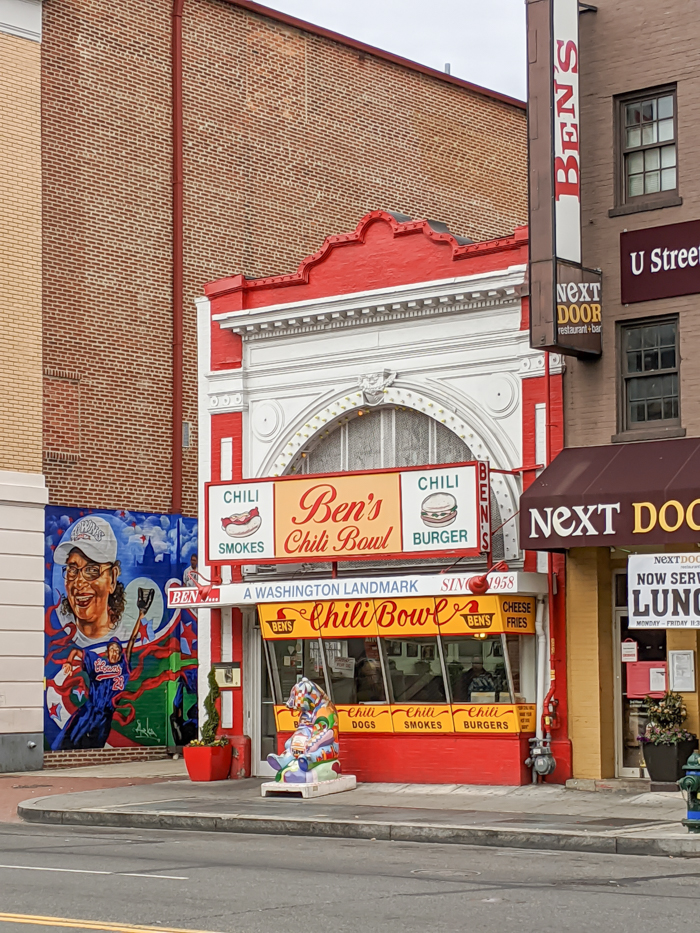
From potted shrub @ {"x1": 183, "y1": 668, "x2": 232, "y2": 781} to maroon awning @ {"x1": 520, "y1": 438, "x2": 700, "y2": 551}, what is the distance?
6132mm

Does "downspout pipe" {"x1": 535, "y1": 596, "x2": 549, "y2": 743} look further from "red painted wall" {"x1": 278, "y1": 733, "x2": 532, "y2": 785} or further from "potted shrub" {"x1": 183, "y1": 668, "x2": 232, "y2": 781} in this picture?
"potted shrub" {"x1": 183, "y1": 668, "x2": 232, "y2": 781}

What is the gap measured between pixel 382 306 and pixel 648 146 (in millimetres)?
4491

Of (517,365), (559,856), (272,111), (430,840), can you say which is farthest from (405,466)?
(272,111)

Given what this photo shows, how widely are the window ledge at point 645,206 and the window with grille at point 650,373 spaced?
4.91 ft

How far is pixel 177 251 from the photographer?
2909 centimetres

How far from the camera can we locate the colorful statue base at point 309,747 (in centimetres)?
2030

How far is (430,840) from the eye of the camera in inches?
646

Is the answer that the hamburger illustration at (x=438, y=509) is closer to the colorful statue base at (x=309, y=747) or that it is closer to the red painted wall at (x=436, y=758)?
the colorful statue base at (x=309, y=747)

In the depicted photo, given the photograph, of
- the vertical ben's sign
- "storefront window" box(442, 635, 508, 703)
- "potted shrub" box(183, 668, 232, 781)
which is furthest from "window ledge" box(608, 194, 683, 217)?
"potted shrub" box(183, 668, 232, 781)

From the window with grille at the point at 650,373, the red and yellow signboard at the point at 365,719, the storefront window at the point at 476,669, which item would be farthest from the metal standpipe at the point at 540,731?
the window with grille at the point at 650,373

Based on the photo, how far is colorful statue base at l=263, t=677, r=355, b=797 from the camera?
20.3m

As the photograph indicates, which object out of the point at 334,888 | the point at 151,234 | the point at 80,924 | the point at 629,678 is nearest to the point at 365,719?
the point at 629,678

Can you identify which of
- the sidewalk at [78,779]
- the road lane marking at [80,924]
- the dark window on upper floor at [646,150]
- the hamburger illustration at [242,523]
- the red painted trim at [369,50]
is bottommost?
the sidewalk at [78,779]

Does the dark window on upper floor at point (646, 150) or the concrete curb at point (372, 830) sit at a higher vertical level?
the dark window on upper floor at point (646, 150)
